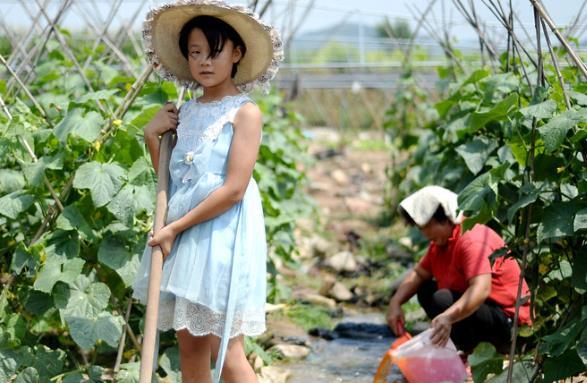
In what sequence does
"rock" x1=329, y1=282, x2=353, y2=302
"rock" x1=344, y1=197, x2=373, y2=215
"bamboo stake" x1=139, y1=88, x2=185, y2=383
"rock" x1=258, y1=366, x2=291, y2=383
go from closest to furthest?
1. "bamboo stake" x1=139, y1=88, x2=185, y2=383
2. "rock" x1=258, y1=366, x2=291, y2=383
3. "rock" x1=329, y1=282, x2=353, y2=302
4. "rock" x1=344, y1=197, x2=373, y2=215

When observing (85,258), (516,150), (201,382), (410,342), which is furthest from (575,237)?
(85,258)

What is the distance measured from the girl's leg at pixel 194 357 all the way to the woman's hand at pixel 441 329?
39.0 inches

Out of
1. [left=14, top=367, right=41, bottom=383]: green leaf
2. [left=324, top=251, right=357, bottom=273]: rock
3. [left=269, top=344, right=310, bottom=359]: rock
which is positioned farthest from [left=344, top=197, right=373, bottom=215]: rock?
[left=14, top=367, right=41, bottom=383]: green leaf

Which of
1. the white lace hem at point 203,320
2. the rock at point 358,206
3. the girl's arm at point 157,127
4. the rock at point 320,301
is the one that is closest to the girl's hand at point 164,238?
the white lace hem at point 203,320

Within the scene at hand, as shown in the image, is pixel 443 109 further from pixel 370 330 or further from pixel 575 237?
pixel 575 237

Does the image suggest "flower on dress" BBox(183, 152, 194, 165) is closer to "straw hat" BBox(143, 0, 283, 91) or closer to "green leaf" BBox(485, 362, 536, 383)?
"straw hat" BBox(143, 0, 283, 91)

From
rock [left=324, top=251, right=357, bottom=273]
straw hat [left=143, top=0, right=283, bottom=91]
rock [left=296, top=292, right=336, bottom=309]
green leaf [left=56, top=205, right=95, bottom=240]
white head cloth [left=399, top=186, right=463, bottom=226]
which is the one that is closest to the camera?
straw hat [left=143, top=0, right=283, bottom=91]

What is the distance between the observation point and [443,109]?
4699 millimetres

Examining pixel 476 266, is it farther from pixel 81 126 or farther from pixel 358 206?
pixel 358 206

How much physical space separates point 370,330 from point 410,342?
132 centimetres

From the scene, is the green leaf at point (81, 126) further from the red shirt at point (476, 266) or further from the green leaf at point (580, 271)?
the green leaf at point (580, 271)

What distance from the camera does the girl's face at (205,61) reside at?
2.76 m

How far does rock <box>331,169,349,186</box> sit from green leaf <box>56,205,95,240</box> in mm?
7498

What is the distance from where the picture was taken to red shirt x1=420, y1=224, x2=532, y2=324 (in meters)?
3.62
